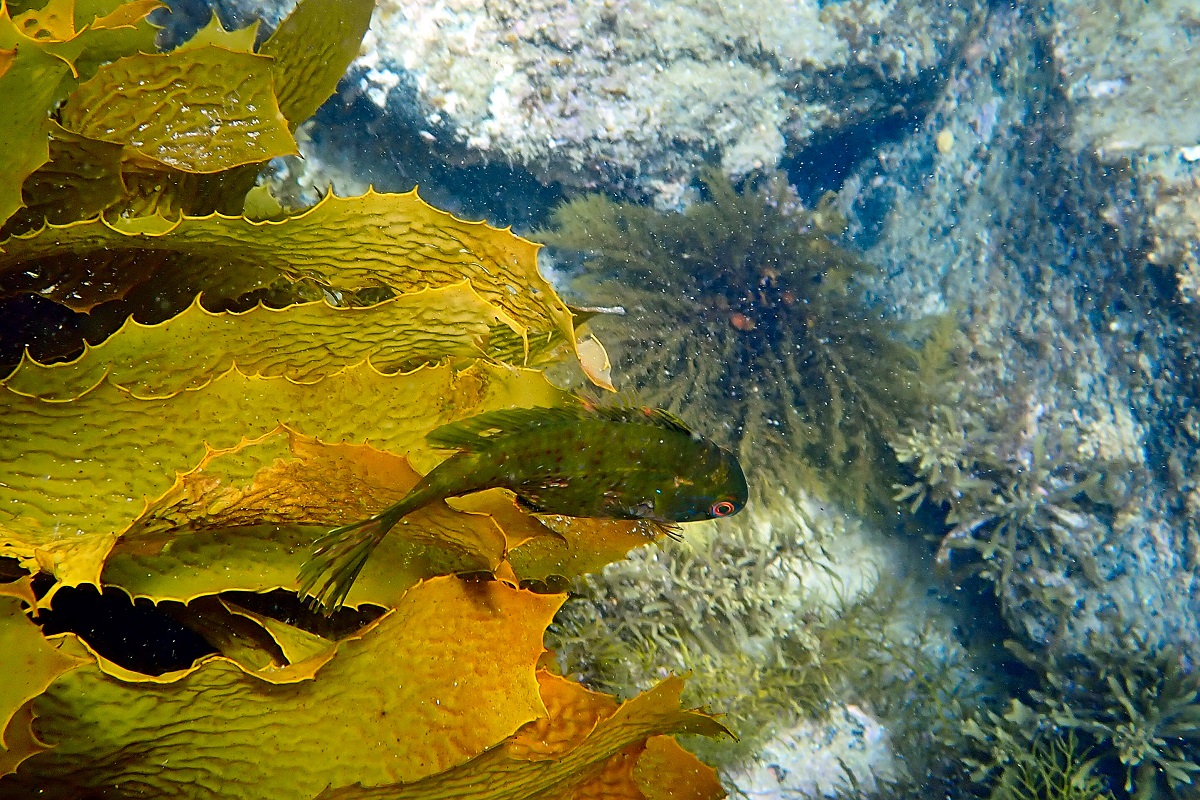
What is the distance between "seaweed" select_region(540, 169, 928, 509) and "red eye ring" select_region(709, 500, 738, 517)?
2.07 m

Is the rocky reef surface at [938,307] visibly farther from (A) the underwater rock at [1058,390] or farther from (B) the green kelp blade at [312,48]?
(B) the green kelp blade at [312,48]

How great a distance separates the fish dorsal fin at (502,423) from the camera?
1.11 meters

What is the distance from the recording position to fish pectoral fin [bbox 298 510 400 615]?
973mm

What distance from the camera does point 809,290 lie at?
4.08 m

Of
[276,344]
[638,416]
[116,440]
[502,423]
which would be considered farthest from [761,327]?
[116,440]

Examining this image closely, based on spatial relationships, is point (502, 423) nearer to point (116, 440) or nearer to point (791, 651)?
point (116, 440)

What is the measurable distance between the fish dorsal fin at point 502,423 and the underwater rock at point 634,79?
279 centimetres

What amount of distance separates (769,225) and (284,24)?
130 inches

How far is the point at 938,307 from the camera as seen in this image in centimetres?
527

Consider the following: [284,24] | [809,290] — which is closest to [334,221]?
[284,24]

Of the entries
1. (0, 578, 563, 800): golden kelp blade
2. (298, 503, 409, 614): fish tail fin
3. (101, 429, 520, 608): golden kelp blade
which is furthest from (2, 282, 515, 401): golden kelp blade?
(0, 578, 563, 800): golden kelp blade

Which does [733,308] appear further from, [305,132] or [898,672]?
[305,132]

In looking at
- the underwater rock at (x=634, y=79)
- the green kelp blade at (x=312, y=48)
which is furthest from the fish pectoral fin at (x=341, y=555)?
the underwater rock at (x=634, y=79)

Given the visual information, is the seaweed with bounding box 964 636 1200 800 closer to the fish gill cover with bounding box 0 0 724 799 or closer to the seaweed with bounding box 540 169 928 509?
the seaweed with bounding box 540 169 928 509
